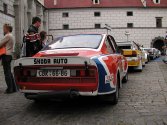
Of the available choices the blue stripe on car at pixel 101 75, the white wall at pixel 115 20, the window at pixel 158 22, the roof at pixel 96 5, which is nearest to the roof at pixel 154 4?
the roof at pixel 96 5

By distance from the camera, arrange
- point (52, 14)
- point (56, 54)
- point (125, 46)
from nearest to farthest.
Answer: point (56, 54) → point (125, 46) → point (52, 14)

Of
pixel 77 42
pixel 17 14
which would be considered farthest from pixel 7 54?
pixel 17 14

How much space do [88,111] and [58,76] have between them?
0.96m

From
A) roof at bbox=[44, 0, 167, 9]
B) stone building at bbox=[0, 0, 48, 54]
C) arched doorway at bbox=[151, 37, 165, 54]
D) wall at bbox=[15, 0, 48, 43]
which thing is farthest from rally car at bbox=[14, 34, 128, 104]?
arched doorway at bbox=[151, 37, 165, 54]

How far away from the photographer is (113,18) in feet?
200

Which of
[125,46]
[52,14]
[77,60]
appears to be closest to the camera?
[77,60]

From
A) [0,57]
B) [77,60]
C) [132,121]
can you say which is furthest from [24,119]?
[0,57]

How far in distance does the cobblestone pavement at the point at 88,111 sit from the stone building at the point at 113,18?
2059 inches

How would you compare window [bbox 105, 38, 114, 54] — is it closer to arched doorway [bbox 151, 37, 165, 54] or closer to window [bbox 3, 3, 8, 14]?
window [bbox 3, 3, 8, 14]

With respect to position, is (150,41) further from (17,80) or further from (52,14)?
(17,80)

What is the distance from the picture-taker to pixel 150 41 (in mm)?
61875

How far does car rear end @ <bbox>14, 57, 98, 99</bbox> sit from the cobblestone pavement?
17.4 inches

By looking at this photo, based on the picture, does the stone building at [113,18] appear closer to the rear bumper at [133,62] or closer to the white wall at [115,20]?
the white wall at [115,20]

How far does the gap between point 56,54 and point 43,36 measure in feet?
10.6
